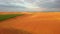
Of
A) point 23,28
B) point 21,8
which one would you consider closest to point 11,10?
point 21,8

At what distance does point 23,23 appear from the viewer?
27.5 inches

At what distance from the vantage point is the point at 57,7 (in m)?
0.99

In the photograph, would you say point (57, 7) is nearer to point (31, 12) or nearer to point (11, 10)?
point (31, 12)

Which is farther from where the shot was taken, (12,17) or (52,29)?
Result: (12,17)

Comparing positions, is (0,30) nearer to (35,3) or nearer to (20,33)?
(20,33)

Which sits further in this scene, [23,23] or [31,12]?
[31,12]

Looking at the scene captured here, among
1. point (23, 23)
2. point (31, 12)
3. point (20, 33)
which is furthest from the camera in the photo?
point (31, 12)

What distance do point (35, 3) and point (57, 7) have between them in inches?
8.8

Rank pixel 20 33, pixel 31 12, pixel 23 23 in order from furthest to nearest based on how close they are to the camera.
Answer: pixel 31 12, pixel 23 23, pixel 20 33

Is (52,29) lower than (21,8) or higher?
lower

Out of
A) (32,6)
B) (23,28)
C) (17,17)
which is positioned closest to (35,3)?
(32,6)

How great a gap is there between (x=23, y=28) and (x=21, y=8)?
1.21 feet

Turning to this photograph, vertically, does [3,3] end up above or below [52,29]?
above

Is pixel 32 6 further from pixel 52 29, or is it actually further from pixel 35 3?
pixel 52 29
